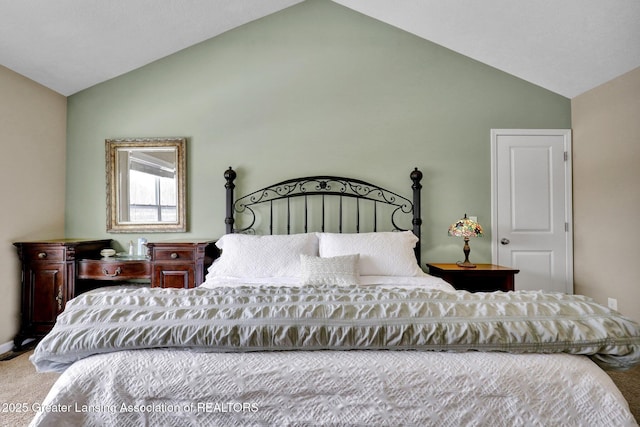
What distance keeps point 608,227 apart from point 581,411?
2491mm

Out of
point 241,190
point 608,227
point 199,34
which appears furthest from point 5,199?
point 608,227

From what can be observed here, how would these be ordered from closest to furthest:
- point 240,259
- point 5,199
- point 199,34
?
point 240,259, point 5,199, point 199,34

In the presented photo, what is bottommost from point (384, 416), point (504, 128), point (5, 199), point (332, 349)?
point (384, 416)

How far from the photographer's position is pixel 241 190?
3.12 meters

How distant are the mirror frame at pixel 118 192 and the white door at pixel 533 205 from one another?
10.5 feet

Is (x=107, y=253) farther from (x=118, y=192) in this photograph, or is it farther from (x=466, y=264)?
(x=466, y=264)

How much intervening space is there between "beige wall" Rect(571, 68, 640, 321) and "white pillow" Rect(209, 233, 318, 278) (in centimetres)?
267

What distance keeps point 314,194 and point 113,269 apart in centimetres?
199

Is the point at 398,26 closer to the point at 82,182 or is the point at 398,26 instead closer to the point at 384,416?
the point at 384,416

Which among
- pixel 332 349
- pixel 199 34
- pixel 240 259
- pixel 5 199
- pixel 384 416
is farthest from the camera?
pixel 199 34

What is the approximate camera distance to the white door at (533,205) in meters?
3.05

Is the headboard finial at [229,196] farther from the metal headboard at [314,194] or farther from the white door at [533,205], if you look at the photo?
the white door at [533,205]

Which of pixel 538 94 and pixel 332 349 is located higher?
pixel 538 94

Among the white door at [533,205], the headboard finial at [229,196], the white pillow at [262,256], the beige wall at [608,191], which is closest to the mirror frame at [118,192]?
the headboard finial at [229,196]
